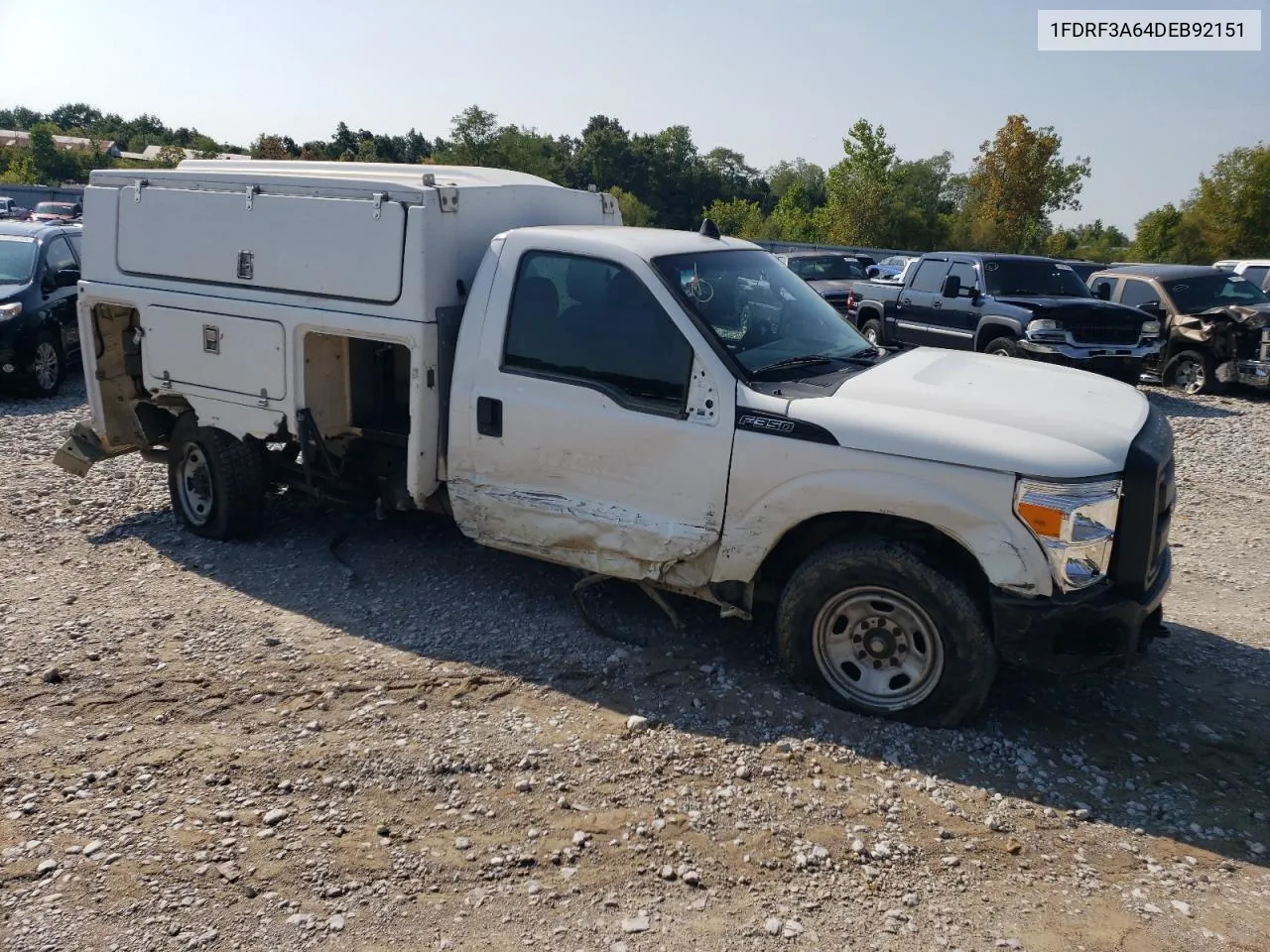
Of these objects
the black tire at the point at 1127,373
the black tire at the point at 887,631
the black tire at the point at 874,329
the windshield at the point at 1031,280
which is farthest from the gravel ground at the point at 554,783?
the black tire at the point at 874,329

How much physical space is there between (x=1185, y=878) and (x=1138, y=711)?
1.24 meters

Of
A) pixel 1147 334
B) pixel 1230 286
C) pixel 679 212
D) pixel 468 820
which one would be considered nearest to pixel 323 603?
pixel 468 820

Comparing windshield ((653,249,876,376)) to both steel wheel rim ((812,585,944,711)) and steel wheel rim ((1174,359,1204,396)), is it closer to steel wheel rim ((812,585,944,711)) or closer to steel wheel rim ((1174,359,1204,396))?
steel wheel rim ((812,585,944,711))

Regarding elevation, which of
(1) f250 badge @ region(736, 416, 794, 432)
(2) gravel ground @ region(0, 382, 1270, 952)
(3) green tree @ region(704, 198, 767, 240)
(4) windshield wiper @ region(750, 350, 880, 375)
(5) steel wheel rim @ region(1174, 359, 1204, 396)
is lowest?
(2) gravel ground @ region(0, 382, 1270, 952)

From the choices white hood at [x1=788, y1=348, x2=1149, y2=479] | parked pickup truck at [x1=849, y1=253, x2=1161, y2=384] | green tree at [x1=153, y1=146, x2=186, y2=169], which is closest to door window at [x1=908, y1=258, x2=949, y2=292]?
parked pickup truck at [x1=849, y1=253, x2=1161, y2=384]

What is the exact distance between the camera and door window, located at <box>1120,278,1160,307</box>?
14219mm

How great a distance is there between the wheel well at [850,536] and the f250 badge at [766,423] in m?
0.44

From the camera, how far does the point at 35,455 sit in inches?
341

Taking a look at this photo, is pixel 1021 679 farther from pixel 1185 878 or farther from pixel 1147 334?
pixel 1147 334

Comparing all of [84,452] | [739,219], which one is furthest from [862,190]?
[84,452]

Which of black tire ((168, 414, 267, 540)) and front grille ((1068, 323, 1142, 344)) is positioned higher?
front grille ((1068, 323, 1142, 344))

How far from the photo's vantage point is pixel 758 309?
509 cm

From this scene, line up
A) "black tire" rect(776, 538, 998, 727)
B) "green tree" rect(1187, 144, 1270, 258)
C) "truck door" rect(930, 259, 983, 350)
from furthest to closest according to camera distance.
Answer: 1. "green tree" rect(1187, 144, 1270, 258)
2. "truck door" rect(930, 259, 983, 350)
3. "black tire" rect(776, 538, 998, 727)

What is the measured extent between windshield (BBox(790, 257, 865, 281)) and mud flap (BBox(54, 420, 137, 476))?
51.3ft
